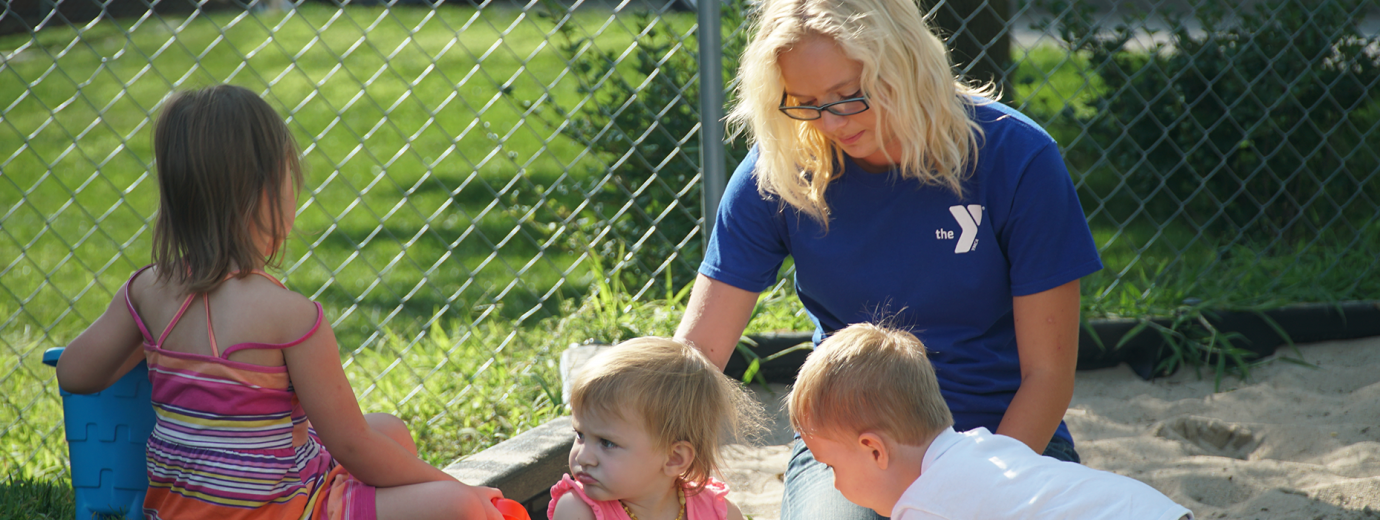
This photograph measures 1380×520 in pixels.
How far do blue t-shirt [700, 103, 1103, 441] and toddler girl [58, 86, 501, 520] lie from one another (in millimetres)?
760

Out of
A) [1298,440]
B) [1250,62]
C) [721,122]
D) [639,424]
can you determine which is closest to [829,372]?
[639,424]

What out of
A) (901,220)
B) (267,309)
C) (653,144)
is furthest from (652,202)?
(267,309)

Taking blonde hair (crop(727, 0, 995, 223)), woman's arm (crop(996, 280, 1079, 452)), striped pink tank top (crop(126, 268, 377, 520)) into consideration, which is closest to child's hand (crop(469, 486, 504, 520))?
striped pink tank top (crop(126, 268, 377, 520))

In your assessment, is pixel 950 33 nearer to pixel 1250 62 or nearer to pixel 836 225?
pixel 1250 62

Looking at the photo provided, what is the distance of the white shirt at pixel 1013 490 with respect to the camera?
135 cm

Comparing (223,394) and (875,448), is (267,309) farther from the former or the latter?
(875,448)

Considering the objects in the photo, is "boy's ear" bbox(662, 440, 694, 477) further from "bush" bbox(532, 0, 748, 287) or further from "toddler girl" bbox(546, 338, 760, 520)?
"bush" bbox(532, 0, 748, 287)

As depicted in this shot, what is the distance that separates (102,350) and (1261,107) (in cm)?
394

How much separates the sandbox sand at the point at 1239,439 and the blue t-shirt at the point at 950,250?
62 centimetres

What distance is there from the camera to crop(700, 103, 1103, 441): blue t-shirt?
1701 mm

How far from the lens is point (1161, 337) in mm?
3057

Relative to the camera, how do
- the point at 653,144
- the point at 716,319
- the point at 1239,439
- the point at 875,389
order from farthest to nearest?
the point at 653,144 → the point at 1239,439 → the point at 716,319 → the point at 875,389

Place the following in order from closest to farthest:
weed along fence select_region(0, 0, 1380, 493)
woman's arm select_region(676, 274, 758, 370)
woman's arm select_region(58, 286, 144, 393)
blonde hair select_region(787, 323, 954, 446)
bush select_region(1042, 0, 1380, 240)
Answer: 1. blonde hair select_region(787, 323, 954, 446)
2. woman's arm select_region(58, 286, 144, 393)
3. woman's arm select_region(676, 274, 758, 370)
4. weed along fence select_region(0, 0, 1380, 493)
5. bush select_region(1042, 0, 1380, 240)

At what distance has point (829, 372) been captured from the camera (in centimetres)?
151
